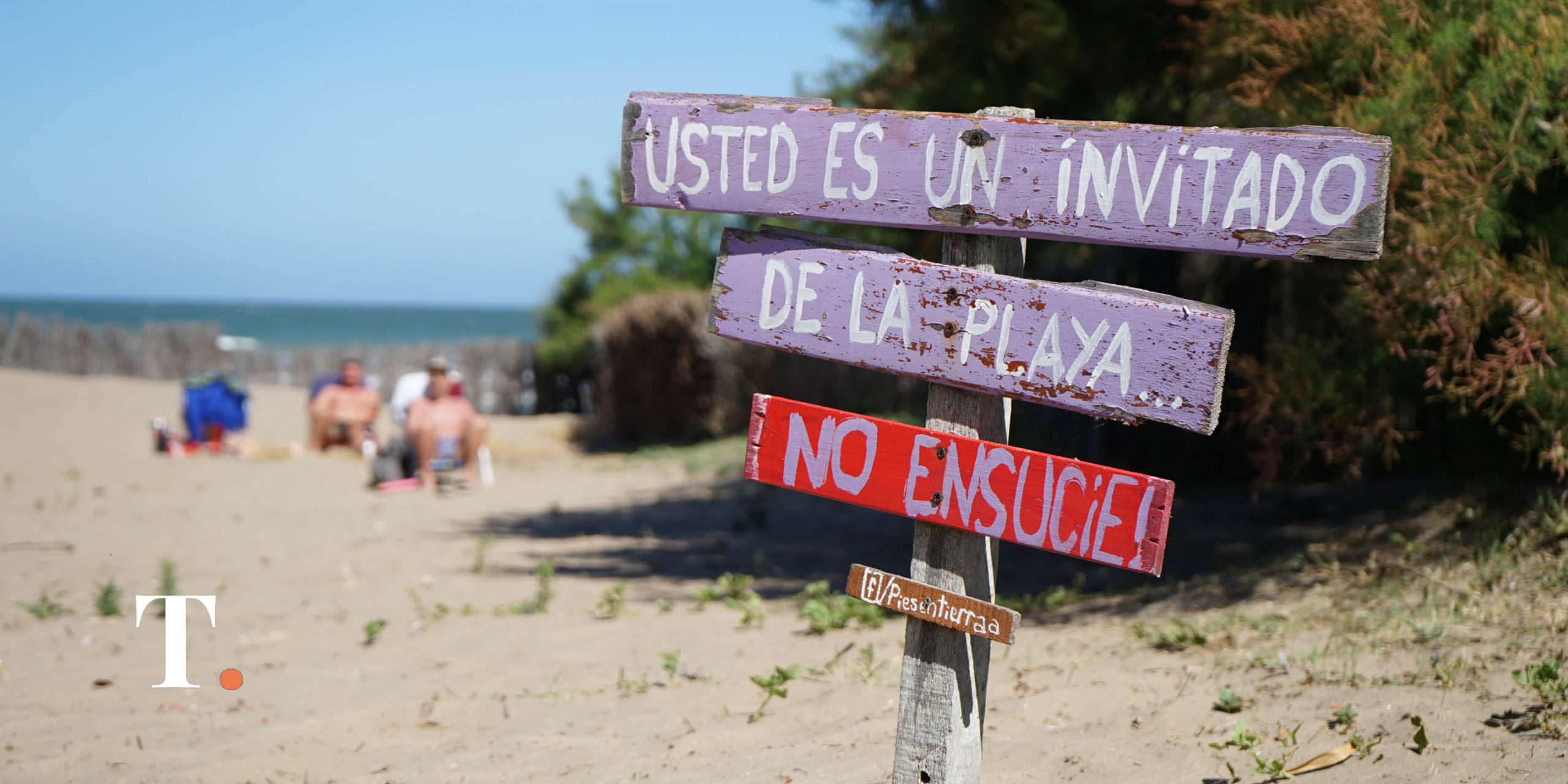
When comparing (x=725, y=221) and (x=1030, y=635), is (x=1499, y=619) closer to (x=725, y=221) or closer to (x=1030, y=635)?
(x=1030, y=635)

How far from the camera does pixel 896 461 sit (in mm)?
2305

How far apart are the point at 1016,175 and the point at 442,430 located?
8.61 metres

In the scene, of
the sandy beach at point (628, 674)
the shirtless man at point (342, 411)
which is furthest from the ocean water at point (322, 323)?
the sandy beach at point (628, 674)

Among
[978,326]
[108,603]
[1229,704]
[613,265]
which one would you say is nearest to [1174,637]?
[1229,704]

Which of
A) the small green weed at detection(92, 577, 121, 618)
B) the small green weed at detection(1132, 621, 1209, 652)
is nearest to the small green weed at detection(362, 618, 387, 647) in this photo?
the small green weed at detection(92, 577, 121, 618)

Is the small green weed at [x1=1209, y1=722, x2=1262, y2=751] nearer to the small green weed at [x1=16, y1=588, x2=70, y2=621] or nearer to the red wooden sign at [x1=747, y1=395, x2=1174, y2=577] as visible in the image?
the red wooden sign at [x1=747, y1=395, x2=1174, y2=577]

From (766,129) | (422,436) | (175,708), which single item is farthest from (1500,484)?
(422,436)

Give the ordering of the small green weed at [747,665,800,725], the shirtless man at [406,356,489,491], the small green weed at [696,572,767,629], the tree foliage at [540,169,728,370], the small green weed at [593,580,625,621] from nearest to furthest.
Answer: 1. the small green weed at [747,665,800,725]
2. the small green weed at [696,572,767,629]
3. the small green weed at [593,580,625,621]
4. the shirtless man at [406,356,489,491]
5. the tree foliage at [540,169,728,370]

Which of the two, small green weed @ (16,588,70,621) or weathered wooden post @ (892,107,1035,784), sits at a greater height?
weathered wooden post @ (892,107,1035,784)

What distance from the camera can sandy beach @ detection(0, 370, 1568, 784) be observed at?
301 cm

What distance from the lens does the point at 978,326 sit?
222 centimetres

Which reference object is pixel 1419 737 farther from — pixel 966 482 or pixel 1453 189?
pixel 1453 189

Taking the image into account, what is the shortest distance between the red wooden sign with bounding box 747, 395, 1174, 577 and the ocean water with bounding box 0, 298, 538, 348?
5289 centimetres

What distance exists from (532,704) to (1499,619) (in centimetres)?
320
